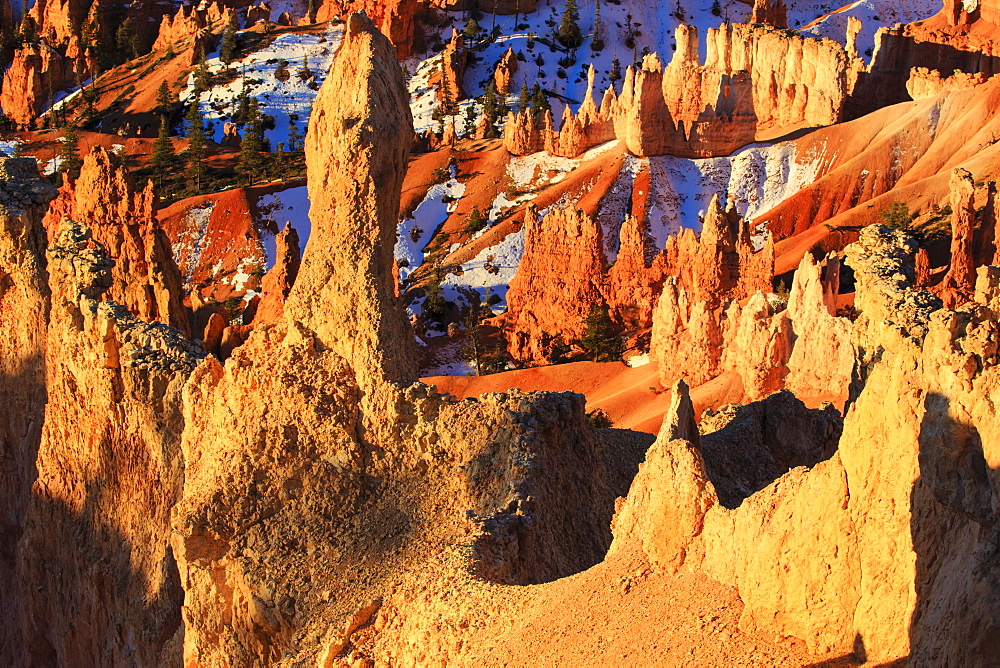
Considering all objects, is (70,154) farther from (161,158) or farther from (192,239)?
(192,239)

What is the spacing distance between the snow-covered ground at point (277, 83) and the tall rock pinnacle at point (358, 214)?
79.9 meters

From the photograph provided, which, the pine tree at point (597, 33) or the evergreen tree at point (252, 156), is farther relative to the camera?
the pine tree at point (597, 33)

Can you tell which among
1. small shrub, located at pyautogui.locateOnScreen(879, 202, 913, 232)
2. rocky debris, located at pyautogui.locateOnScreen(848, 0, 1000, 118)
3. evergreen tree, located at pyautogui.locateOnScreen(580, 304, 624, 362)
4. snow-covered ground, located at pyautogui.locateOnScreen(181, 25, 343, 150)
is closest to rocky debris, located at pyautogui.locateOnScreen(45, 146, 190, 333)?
evergreen tree, located at pyautogui.locateOnScreen(580, 304, 624, 362)

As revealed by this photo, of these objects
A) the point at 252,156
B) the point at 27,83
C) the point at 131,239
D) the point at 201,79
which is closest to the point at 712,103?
the point at 252,156

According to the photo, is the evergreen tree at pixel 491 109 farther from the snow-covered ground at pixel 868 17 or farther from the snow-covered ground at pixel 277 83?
the snow-covered ground at pixel 868 17

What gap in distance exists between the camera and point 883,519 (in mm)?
8000

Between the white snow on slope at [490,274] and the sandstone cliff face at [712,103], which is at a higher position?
the sandstone cliff face at [712,103]

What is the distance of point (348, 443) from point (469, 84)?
8969 cm

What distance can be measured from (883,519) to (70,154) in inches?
2945

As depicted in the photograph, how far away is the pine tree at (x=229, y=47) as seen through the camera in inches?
4109

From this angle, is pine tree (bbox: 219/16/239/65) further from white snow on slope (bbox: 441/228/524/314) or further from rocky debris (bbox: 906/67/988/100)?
rocky debris (bbox: 906/67/988/100)

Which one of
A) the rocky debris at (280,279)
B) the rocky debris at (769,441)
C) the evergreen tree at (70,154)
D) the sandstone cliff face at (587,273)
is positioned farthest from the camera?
the evergreen tree at (70,154)

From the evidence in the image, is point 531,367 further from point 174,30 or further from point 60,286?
point 174,30

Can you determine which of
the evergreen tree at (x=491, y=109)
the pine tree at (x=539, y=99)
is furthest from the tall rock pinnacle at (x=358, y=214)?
the pine tree at (x=539, y=99)
